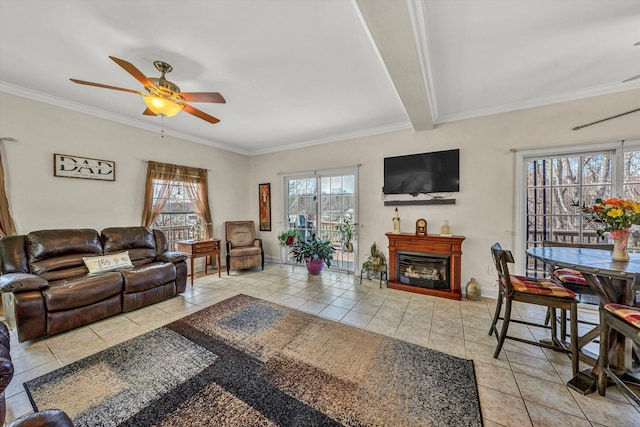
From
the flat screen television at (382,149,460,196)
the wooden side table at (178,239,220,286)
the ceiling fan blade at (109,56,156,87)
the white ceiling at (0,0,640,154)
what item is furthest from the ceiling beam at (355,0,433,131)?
the wooden side table at (178,239,220,286)

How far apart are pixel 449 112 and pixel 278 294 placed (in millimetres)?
3677

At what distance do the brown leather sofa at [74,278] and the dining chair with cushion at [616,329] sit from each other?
14.1ft

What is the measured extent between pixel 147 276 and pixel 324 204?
10.3 feet

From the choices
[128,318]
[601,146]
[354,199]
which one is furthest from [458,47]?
[128,318]

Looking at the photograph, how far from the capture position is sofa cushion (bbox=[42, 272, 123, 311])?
234 cm

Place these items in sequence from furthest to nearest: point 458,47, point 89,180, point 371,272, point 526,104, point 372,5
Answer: point 371,272 → point 89,180 → point 526,104 → point 458,47 → point 372,5

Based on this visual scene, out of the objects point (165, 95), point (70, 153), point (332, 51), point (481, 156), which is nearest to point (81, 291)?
point (70, 153)

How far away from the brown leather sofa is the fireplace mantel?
3214mm

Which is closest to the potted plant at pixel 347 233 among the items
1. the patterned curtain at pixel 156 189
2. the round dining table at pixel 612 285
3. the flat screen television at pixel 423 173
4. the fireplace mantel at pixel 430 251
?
the fireplace mantel at pixel 430 251

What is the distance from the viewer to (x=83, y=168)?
132 inches

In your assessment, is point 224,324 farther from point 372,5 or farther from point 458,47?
point 458,47

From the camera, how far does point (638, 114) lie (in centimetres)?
264

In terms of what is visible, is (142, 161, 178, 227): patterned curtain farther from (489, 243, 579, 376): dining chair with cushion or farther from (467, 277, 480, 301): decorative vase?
(467, 277, 480, 301): decorative vase

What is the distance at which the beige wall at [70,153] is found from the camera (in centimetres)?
289
